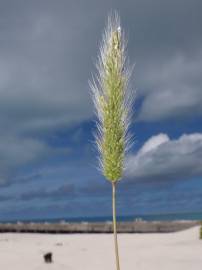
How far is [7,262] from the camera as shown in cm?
2378

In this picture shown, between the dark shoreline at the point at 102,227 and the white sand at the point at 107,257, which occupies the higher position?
the dark shoreline at the point at 102,227

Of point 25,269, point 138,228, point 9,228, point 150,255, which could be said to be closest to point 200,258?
point 150,255

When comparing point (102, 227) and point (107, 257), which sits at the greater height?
point (102, 227)

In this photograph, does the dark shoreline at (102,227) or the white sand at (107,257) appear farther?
the dark shoreline at (102,227)

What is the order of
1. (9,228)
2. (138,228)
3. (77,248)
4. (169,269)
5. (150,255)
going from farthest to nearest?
(9,228) → (138,228) → (77,248) → (150,255) → (169,269)

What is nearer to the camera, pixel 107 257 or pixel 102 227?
pixel 107 257

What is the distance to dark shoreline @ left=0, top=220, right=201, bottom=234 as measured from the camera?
4912cm

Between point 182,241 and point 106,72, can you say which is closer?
point 106,72

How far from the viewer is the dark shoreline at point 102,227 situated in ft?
161

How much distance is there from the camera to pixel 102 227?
173 feet

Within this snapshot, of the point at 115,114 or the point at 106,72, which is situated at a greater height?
the point at 106,72

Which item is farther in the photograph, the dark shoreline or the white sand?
the dark shoreline

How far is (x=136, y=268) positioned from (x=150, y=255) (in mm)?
4016

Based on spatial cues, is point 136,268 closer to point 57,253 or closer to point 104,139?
point 57,253
